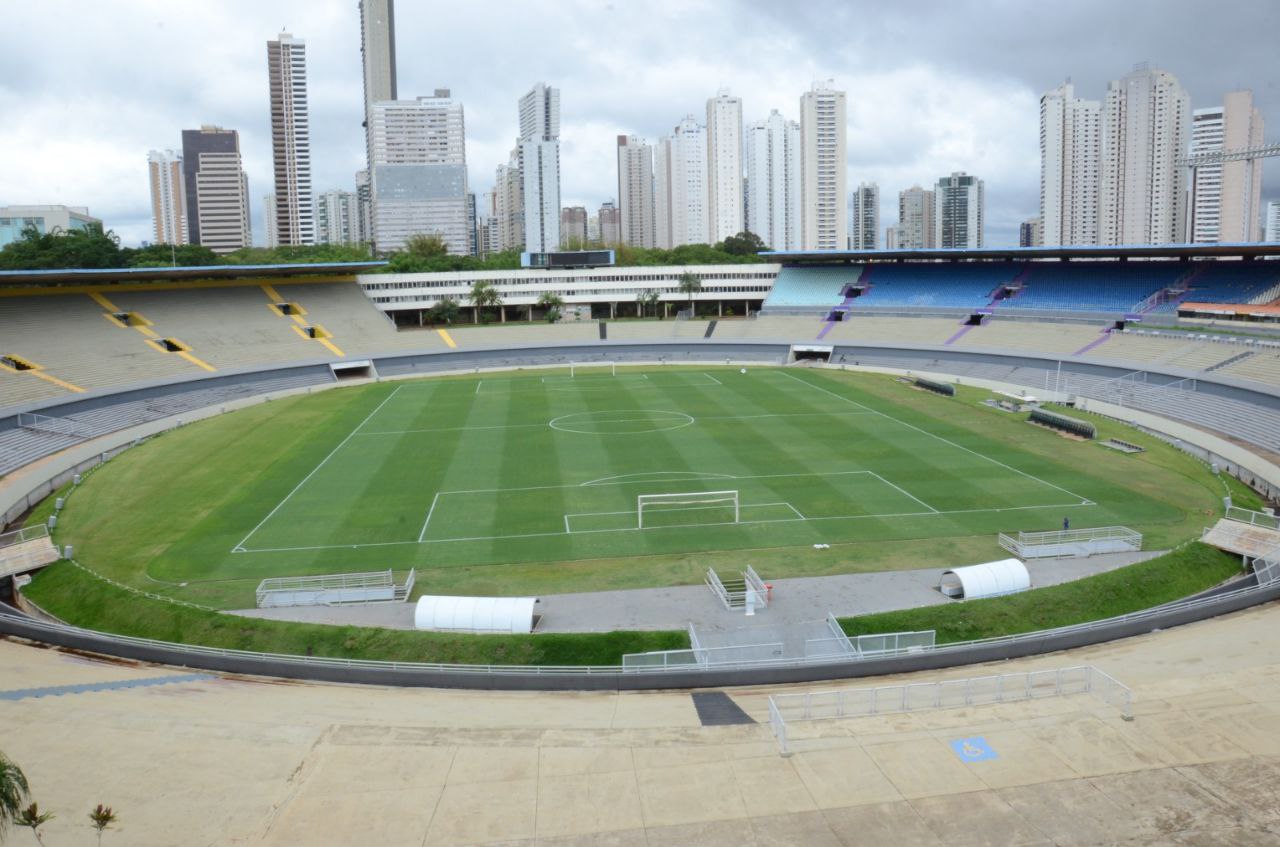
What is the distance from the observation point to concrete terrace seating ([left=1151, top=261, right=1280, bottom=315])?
62469 millimetres

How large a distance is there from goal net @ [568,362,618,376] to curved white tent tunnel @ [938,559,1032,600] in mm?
45516

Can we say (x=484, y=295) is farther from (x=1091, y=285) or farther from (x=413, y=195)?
(x=413, y=195)

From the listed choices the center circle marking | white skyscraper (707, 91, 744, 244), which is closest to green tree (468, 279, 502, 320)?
the center circle marking

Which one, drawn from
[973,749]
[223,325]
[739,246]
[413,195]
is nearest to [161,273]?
[223,325]

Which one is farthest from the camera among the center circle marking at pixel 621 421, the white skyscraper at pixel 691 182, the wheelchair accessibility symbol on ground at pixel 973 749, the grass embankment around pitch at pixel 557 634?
the white skyscraper at pixel 691 182

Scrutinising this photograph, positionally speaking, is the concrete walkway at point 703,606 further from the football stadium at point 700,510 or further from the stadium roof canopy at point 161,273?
the stadium roof canopy at point 161,273

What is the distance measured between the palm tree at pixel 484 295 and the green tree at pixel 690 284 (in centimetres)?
1796

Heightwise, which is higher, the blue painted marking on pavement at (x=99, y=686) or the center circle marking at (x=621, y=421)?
the center circle marking at (x=621, y=421)

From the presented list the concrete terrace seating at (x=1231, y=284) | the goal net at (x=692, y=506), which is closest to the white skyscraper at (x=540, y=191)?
the concrete terrace seating at (x=1231, y=284)

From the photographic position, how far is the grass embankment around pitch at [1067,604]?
71.6 feet

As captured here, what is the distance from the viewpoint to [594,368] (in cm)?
7206

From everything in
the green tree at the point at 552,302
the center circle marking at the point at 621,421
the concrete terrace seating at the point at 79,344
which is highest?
the green tree at the point at 552,302

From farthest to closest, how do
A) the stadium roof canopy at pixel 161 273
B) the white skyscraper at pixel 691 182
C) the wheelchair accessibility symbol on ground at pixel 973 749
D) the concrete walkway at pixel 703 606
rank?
the white skyscraper at pixel 691 182 → the stadium roof canopy at pixel 161 273 → the concrete walkway at pixel 703 606 → the wheelchair accessibility symbol on ground at pixel 973 749

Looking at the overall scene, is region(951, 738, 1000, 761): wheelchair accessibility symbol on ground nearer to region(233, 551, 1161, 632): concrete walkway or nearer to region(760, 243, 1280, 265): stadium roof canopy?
region(233, 551, 1161, 632): concrete walkway
